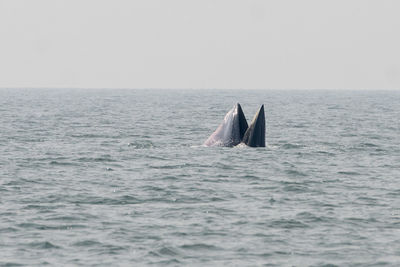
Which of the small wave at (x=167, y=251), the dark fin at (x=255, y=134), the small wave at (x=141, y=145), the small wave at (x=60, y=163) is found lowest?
the small wave at (x=167, y=251)

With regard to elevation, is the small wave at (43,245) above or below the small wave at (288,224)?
below

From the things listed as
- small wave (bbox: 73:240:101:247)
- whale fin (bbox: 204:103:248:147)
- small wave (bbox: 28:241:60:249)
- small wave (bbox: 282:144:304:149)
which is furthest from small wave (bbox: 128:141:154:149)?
small wave (bbox: 28:241:60:249)

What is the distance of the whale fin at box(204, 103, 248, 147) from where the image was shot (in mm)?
31125

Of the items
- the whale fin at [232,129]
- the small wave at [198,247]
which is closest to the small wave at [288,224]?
the small wave at [198,247]

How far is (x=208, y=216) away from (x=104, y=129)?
31.7m

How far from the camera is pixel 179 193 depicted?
23.2 metres

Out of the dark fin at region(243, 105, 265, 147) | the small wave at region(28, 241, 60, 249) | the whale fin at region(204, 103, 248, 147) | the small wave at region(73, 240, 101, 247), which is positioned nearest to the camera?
the small wave at region(28, 241, 60, 249)

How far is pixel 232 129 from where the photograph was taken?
3222cm

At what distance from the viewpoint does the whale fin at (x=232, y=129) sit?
31125mm

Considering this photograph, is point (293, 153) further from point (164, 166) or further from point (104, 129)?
point (104, 129)

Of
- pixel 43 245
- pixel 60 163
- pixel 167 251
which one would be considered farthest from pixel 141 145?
pixel 167 251

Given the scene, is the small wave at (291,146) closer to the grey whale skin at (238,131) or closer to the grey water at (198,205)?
the grey water at (198,205)

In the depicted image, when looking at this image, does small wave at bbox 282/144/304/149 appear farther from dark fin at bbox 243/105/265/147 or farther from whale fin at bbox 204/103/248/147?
whale fin at bbox 204/103/248/147

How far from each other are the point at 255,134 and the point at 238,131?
2.57 ft
